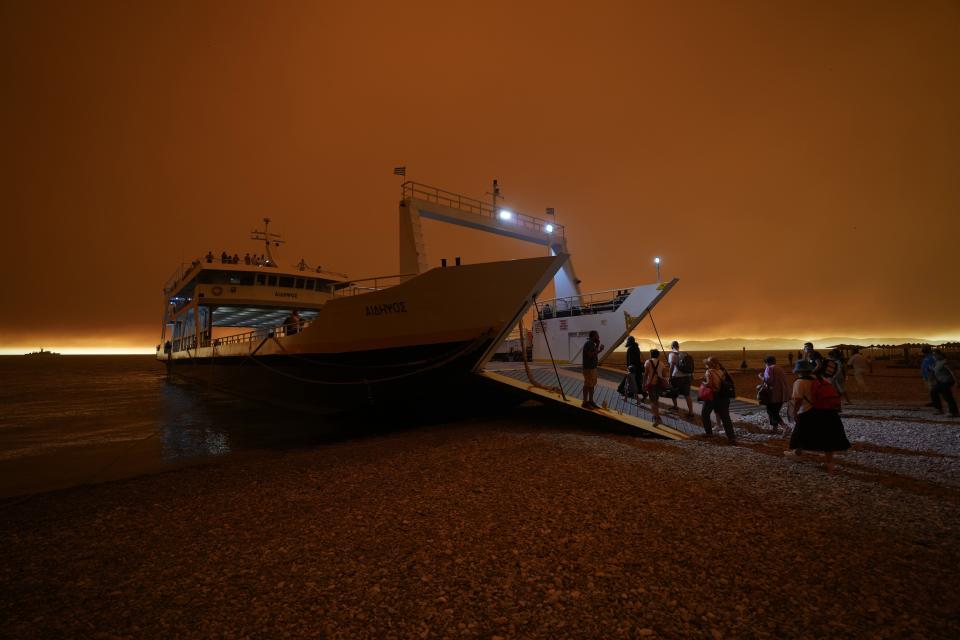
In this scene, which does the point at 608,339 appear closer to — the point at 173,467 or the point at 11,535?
the point at 173,467

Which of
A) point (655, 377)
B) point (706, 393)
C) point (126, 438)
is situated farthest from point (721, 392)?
point (126, 438)

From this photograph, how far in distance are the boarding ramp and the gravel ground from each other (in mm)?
7572

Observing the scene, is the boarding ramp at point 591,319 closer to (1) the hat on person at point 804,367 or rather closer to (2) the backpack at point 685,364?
(2) the backpack at point 685,364

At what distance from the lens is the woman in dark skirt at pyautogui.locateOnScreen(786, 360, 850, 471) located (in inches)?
191

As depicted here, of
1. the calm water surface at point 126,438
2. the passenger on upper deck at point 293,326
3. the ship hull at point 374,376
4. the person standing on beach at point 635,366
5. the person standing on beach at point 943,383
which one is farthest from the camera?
the passenger on upper deck at point 293,326

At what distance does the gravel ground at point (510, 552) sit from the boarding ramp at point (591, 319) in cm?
757

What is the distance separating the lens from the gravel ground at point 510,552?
2295 mm

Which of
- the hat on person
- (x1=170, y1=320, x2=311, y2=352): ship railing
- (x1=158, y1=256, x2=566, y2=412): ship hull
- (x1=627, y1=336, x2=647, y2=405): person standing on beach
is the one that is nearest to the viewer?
the hat on person

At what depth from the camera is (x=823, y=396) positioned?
4910 mm

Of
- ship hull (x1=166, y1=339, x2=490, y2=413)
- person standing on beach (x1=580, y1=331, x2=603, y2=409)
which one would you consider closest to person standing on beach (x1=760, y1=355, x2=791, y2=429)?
person standing on beach (x1=580, y1=331, x2=603, y2=409)

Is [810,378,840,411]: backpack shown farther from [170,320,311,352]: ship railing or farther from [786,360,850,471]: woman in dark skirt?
[170,320,311,352]: ship railing

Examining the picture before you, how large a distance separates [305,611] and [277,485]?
3.15 m

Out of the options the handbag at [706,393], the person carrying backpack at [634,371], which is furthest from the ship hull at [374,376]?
the handbag at [706,393]

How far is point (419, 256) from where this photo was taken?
442 inches
